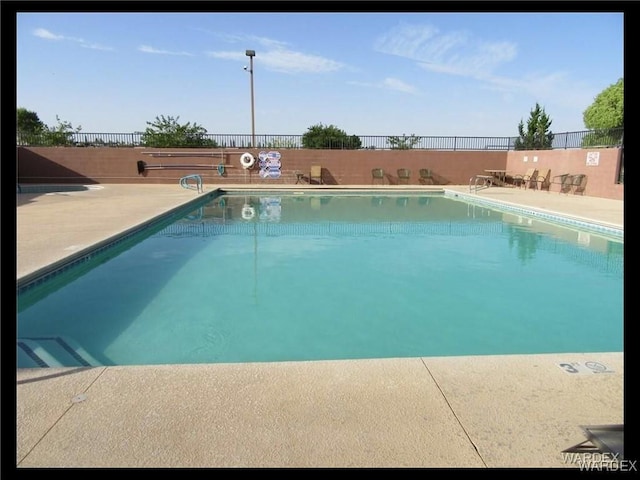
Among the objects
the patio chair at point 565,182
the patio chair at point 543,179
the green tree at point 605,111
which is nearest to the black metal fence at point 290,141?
the patio chair at point 543,179

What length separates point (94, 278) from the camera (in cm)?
480

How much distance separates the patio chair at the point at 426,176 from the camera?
16.7 meters

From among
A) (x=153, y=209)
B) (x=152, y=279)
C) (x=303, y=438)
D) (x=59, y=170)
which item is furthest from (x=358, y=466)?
(x=59, y=170)

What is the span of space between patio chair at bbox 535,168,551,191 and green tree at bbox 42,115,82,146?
18.4m

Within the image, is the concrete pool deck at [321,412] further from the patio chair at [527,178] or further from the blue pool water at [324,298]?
the patio chair at [527,178]

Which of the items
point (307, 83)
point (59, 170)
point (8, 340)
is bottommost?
point (8, 340)

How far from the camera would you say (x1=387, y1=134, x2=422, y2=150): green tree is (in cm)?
1734

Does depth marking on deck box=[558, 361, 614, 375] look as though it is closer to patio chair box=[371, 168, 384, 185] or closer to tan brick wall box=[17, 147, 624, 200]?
tan brick wall box=[17, 147, 624, 200]

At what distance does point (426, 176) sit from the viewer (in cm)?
1675

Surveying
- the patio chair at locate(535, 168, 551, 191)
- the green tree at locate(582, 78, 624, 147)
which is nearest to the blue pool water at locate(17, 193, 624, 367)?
the patio chair at locate(535, 168, 551, 191)

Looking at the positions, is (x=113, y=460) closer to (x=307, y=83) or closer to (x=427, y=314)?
(x=427, y=314)

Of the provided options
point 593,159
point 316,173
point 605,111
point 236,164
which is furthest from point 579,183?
point 605,111

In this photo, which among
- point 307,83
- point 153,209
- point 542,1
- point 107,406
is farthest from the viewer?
point 307,83
